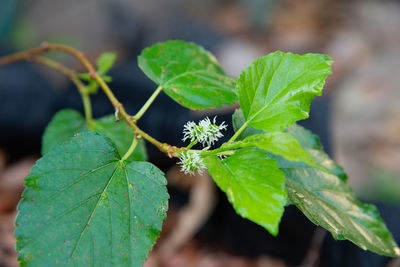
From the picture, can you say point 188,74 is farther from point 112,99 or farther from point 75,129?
point 75,129

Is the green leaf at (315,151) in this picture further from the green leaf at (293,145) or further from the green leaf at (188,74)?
the green leaf at (188,74)

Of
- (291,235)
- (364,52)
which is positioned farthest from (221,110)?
(364,52)

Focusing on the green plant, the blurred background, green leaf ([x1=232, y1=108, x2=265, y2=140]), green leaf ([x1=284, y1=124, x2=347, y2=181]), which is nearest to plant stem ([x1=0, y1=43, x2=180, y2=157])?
the green plant

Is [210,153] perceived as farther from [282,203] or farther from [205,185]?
[205,185]

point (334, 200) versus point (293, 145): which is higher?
point (293, 145)

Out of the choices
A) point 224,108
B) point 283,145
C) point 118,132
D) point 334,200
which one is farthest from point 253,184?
point 224,108

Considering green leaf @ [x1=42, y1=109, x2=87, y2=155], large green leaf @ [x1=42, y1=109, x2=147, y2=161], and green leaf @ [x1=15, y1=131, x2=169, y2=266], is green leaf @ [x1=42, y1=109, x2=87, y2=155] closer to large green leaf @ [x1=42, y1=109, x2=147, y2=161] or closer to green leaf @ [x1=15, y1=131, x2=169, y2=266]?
large green leaf @ [x1=42, y1=109, x2=147, y2=161]
